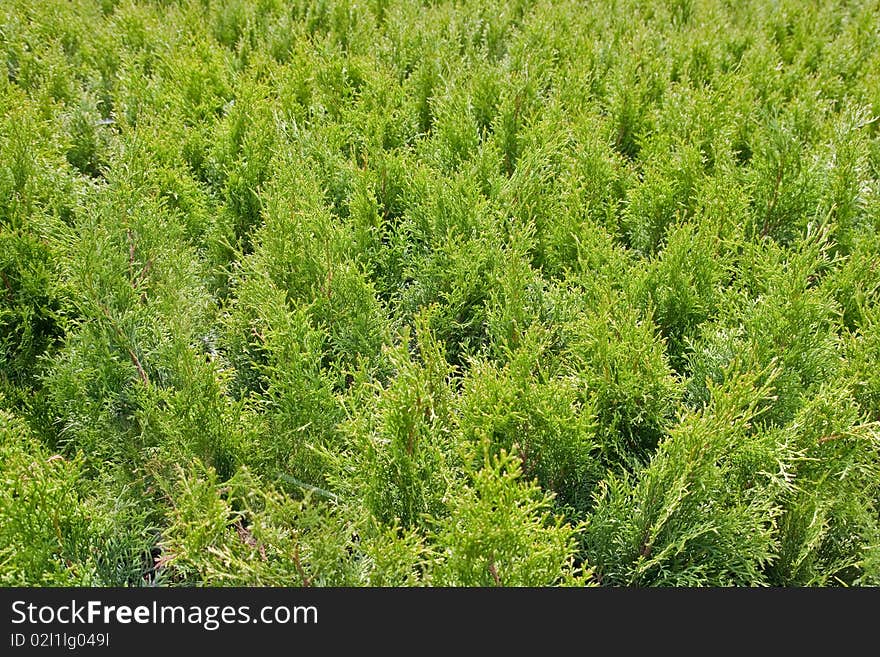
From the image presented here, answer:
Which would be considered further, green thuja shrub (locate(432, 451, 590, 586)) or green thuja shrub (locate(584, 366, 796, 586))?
green thuja shrub (locate(584, 366, 796, 586))

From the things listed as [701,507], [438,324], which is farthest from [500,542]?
[438,324]

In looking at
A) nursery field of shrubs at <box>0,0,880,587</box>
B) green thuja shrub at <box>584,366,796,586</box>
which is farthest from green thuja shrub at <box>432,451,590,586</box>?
green thuja shrub at <box>584,366,796,586</box>

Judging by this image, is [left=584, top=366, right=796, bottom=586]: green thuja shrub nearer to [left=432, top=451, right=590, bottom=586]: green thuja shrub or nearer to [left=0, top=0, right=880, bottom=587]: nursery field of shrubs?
[left=0, top=0, right=880, bottom=587]: nursery field of shrubs

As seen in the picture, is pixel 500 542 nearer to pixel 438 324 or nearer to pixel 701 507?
pixel 701 507

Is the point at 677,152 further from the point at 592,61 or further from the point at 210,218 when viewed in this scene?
the point at 210,218

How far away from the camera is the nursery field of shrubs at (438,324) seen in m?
2.13

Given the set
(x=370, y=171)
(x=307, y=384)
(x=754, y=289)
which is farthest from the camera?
(x=370, y=171)

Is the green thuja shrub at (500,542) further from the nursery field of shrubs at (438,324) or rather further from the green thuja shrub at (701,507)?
the green thuja shrub at (701,507)

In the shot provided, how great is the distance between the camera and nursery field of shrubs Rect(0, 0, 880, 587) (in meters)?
2.13

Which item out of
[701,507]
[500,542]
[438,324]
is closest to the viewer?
[500,542]

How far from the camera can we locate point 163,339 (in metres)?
2.62

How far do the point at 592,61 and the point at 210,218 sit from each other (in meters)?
2.97

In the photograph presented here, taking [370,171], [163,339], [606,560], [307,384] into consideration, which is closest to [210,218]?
[370,171]

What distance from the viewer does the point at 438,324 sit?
302 cm
